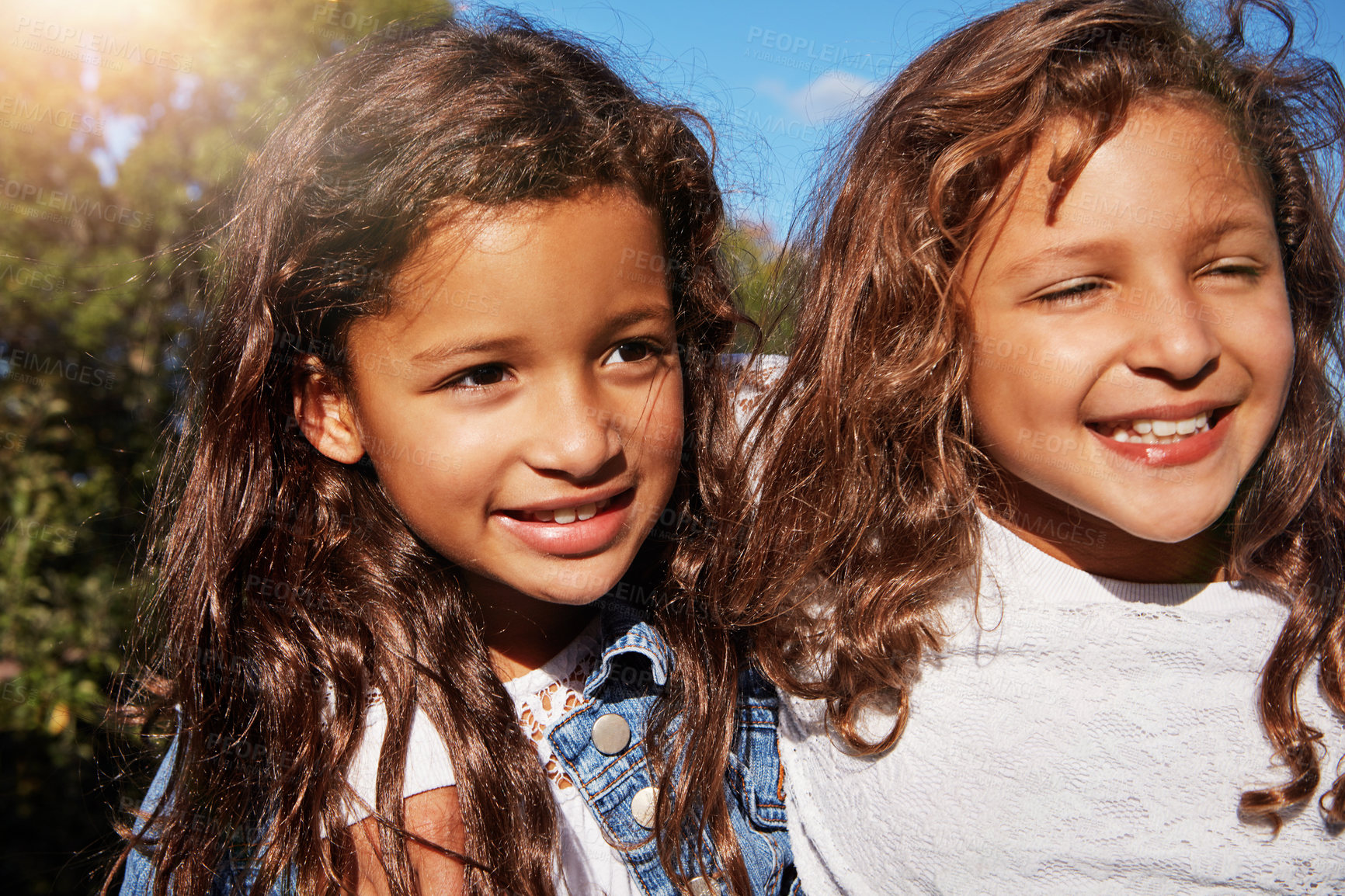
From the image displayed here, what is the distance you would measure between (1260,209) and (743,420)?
3.36ft

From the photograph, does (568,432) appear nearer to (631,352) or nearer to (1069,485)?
(631,352)

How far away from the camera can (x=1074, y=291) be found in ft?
4.57

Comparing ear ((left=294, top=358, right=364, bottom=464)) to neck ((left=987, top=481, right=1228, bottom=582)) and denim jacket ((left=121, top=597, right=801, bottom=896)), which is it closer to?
denim jacket ((left=121, top=597, right=801, bottom=896))

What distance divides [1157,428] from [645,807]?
1.15 m

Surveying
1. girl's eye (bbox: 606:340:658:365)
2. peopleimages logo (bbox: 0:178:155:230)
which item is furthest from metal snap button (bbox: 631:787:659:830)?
peopleimages logo (bbox: 0:178:155:230)

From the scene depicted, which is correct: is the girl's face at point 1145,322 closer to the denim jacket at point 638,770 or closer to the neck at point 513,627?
the denim jacket at point 638,770

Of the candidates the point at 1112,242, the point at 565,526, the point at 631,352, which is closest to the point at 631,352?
the point at 631,352

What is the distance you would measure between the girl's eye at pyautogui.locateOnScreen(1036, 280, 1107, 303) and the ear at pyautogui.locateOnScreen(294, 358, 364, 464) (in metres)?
1.25

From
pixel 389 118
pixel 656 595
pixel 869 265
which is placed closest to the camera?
pixel 389 118

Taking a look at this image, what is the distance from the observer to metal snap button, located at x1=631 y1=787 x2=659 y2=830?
5.43 ft

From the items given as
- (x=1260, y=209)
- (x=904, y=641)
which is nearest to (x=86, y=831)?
(x=904, y=641)

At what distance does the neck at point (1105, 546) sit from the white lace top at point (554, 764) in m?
0.91

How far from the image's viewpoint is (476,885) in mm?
1463

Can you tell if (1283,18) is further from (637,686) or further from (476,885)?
(476,885)
